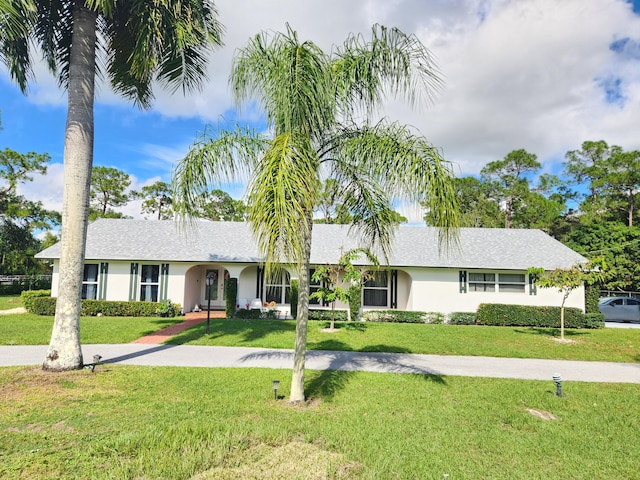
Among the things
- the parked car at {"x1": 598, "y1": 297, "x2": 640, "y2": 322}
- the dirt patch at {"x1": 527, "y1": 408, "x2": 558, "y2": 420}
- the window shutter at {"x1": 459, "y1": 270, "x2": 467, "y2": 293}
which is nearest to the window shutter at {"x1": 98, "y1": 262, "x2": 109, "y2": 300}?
the window shutter at {"x1": 459, "y1": 270, "x2": 467, "y2": 293}

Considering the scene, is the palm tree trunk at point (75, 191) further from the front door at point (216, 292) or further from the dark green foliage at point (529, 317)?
the dark green foliage at point (529, 317)

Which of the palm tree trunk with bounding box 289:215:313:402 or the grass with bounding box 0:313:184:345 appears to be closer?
the palm tree trunk with bounding box 289:215:313:402

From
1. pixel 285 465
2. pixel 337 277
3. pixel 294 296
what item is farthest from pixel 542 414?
pixel 294 296

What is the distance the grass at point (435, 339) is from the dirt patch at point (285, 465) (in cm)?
644

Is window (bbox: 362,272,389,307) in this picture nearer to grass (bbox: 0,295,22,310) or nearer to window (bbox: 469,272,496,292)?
window (bbox: 469,272,496,292)

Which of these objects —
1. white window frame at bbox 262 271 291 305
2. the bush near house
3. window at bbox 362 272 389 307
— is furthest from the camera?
window at bbox 362 272 389 307

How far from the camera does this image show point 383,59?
5.79 m

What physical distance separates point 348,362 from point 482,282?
11.5m

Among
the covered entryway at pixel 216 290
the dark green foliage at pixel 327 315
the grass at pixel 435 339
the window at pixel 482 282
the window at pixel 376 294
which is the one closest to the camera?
the grass at pixel 435 339

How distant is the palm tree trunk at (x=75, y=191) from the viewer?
7629 mm

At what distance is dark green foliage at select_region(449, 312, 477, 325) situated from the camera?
16875 millimetres

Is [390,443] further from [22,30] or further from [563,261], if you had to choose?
[563,261]

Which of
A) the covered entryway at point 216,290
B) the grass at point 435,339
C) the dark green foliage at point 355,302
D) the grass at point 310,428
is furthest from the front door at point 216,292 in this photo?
the grass at point 310,428

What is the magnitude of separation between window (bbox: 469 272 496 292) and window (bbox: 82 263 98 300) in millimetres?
18411
